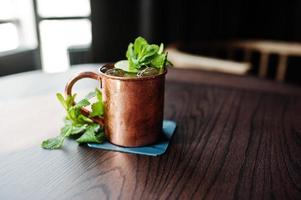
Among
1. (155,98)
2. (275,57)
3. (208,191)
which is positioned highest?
(155,98)

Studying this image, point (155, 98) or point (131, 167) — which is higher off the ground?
point (155, 98)

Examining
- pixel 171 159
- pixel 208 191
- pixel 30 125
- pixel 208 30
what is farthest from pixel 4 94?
pixel 208 30

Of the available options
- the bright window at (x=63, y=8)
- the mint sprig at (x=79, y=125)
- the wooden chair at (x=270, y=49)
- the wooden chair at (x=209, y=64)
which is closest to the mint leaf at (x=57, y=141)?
the mint sprig at (x=79, y=125)

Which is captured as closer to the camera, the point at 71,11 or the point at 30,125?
the point at 30,125

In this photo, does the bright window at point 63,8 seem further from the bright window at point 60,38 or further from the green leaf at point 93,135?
the green leaf at point 93,135

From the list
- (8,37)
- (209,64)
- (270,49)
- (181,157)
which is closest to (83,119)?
(181,157)

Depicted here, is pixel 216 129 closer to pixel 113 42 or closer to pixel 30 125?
pixel 30 125

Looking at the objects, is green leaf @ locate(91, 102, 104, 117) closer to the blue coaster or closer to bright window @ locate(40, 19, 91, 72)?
the blue coaster
